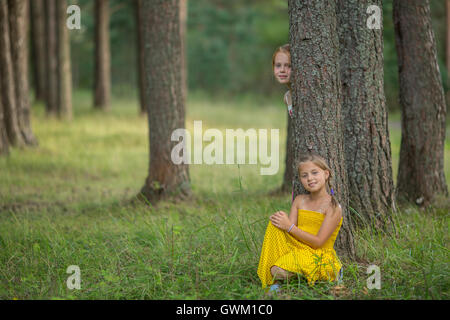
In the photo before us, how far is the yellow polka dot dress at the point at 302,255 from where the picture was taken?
12.4 feet

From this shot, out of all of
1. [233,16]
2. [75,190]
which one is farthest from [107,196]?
[233,16]

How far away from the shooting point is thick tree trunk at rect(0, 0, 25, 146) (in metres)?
10.3

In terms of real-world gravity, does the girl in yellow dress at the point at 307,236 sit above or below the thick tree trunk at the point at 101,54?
below

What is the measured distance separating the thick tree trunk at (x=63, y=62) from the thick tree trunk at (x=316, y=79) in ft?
42.6

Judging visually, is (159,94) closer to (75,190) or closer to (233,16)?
(75,190)

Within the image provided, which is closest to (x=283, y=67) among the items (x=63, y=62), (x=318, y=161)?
(x=318, y=161)

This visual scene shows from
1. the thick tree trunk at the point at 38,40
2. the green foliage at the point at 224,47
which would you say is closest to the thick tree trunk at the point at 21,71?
the thick tree trunk at the point at 38,40

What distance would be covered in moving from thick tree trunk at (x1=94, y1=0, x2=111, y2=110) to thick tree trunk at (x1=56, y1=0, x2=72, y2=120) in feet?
10.4

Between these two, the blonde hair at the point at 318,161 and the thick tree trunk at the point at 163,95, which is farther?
the thick tree trunk at the point at 163,95

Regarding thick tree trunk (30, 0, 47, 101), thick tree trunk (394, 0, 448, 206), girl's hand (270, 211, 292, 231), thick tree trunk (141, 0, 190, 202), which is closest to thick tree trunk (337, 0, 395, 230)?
girl's hand (270, 211, 292, 231)

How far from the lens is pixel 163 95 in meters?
7.06

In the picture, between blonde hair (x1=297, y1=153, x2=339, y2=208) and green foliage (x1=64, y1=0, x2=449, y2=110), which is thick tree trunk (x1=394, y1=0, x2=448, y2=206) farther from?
green foliage (x1=64, y1=0, x2=449, y2=110)

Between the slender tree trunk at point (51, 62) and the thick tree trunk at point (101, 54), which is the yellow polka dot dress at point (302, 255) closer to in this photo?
the slender tree trunk at point (51, 62)
